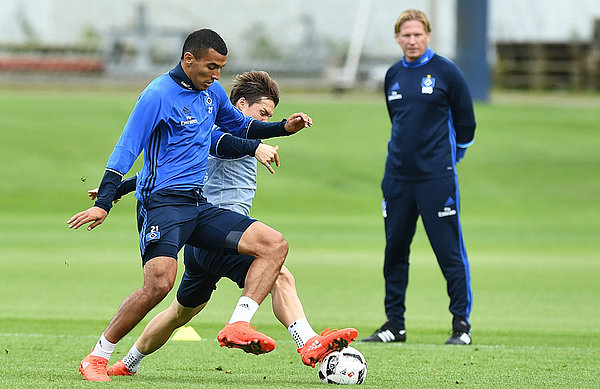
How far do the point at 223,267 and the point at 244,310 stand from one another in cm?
59

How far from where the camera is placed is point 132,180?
278 inches

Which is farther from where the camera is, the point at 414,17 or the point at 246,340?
the point at 414,17

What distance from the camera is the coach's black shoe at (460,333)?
8.83 meters

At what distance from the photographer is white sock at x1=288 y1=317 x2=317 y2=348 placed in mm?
6527

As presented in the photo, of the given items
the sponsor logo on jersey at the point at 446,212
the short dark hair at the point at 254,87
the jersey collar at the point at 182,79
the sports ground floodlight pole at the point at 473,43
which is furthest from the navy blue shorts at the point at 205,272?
the sports ground floodlight pole at the point at 473,43

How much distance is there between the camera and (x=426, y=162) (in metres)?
9.02

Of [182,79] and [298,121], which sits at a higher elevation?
[182,79]

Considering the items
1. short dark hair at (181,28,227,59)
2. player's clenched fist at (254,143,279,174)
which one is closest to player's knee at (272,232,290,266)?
player's clenched fist at (254,143,279,174)

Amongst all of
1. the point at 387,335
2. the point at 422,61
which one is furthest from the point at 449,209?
the point at 422,61

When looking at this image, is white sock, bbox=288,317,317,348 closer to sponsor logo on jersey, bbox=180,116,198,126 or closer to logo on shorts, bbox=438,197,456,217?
sponsor logo on jersey, bbox=180,116,198,126

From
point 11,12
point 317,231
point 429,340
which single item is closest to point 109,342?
point 429,340

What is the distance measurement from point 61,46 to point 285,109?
20420mm

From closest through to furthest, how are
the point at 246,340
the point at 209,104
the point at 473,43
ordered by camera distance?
the point at 246,340, the point at 209,104, the point at 473,43

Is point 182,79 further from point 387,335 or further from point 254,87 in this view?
point 387,335
